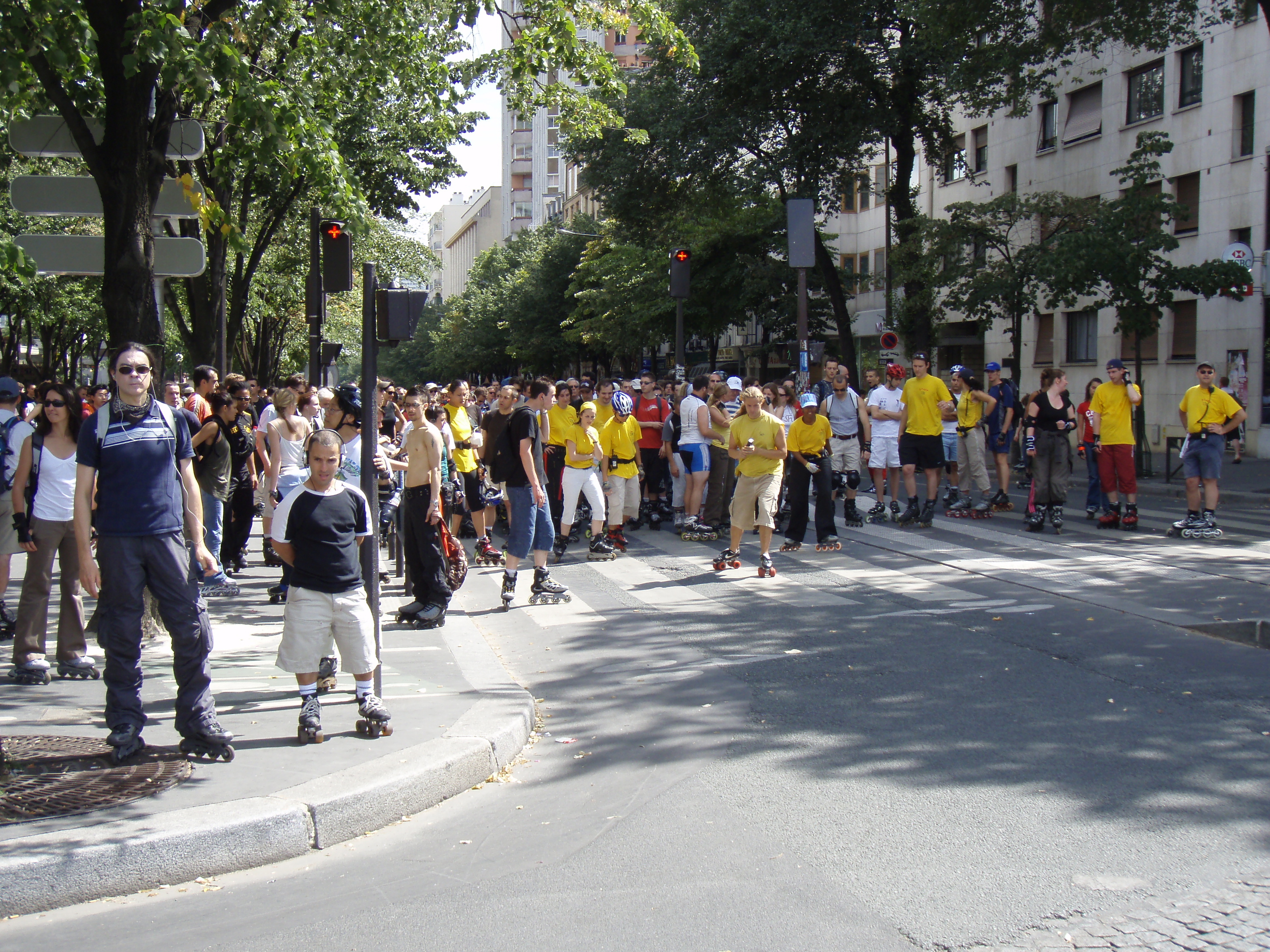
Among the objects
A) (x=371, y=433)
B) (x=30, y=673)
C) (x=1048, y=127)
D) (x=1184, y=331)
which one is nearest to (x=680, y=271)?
(x=371, y=433)

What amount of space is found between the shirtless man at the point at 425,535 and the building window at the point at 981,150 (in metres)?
32.7

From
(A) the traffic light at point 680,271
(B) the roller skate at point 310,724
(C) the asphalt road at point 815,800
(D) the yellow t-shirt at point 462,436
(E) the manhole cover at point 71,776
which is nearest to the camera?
(C) the asphalt road at point 815,800

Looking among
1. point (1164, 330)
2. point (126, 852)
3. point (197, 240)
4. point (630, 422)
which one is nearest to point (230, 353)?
point (630, 422)

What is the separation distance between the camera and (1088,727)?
5617 mm

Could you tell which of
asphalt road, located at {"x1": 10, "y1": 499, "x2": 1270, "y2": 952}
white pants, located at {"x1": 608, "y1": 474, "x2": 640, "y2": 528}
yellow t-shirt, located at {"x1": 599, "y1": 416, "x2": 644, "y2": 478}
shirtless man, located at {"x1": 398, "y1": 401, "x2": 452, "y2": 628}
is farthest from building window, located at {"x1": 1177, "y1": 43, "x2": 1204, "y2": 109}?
shirtless man, located at {"x1": 398, "y1": 401, "x2": 452, "y2": 628}

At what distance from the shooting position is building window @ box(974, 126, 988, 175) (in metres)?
37.7

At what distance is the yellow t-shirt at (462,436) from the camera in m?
12.5

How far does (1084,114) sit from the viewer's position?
32.4 metres

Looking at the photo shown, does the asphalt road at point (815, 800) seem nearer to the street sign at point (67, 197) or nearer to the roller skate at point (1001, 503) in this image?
the street sign at point (67, 197)

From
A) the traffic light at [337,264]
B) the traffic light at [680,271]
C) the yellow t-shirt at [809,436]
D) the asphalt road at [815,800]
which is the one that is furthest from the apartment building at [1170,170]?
the traffic light at [337,264]

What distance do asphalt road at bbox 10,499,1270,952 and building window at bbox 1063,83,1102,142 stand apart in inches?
1050

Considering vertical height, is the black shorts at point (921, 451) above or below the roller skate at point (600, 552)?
above

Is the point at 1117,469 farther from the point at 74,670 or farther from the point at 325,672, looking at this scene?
the point at 74,670

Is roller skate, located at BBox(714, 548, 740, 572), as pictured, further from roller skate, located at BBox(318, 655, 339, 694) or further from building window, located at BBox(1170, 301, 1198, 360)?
building window, located at BBox(1170, 301, 1198, 360)
